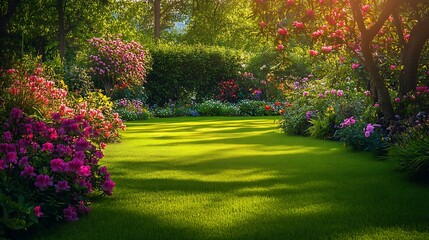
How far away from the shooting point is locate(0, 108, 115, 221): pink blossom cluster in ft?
14.9

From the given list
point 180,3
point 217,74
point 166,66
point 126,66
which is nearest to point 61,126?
point 126,66

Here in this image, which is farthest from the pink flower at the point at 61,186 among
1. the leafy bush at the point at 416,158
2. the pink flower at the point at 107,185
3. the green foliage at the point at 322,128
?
the green foliage at the point at 322,128

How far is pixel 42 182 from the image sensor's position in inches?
176

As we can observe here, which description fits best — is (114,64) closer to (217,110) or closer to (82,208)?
(217,110)

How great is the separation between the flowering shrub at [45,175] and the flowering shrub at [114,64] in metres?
14.5

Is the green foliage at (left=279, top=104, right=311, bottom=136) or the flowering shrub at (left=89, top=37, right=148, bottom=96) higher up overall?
the flowering shrub at (left=89, top=37, right=148, bottom=96)

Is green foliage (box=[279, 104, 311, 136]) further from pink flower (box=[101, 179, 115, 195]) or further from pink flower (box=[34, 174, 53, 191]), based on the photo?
pink flower (box=[34, 174, 53, 191])

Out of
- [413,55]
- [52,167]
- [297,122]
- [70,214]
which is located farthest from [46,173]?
[297,122]

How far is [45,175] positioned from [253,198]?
7.48 ft

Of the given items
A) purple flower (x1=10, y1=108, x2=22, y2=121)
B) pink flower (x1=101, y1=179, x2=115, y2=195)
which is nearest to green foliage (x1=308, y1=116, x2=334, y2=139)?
pink flower (x1=101, y1=179, x2=115, y2=195)

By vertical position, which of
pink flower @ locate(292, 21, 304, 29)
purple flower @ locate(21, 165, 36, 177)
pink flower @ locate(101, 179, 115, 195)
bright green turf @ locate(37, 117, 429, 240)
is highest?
pink flower @ locate(292, 21, 304, 29)

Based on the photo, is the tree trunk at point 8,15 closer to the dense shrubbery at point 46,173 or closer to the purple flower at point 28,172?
the dense shrubbery at point 46,173

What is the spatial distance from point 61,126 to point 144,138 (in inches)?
249

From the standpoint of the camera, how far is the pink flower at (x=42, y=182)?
4461 millimetres
